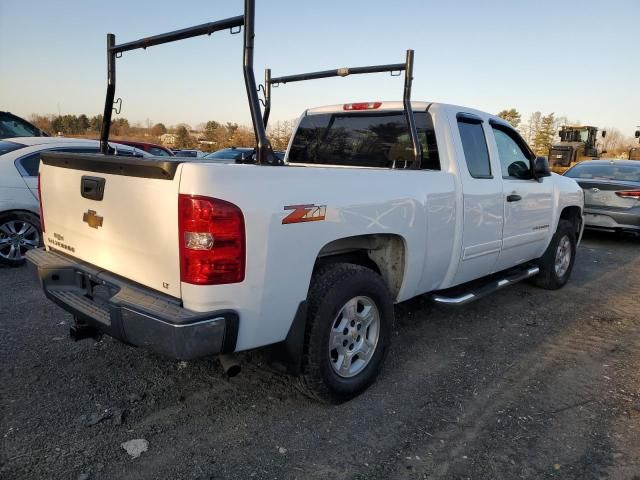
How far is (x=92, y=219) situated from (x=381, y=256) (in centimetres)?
188

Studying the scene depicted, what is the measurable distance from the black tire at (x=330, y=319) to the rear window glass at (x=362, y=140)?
1338mm

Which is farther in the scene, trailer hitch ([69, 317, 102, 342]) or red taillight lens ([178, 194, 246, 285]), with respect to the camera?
trailer hitch ([69, 317, 102, 342])

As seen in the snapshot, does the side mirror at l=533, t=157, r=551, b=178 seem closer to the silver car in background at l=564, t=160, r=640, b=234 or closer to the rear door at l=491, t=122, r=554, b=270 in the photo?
the rear door at l=491, t=122, r=554, b=270

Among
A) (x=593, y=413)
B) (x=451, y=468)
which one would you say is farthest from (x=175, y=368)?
(x=593, y=413)

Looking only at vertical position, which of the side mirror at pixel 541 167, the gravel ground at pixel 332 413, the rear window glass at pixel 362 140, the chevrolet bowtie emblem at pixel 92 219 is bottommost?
the gravel ground at pixel 332 413

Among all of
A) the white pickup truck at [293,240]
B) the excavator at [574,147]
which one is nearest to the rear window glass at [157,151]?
the white pickup truck at [293,240]

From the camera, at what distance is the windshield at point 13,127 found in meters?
8.36

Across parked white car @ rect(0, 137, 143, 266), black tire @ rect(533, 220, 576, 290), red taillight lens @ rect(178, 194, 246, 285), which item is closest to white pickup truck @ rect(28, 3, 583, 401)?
red taillight lens @ rect(178, 194, 246, 285)

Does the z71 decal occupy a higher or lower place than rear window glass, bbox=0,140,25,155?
lower

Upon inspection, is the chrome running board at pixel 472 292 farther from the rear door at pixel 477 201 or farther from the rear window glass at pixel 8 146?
the rear window glass at pixel 8 146

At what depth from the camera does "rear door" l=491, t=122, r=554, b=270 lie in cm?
448

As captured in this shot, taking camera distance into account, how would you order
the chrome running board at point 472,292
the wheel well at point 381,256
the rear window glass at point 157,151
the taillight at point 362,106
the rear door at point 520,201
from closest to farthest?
the wheel well at point 381,256 < the chrome running board at point 472,292 < the taillight at point 362,106 < the rear door at point 520,201 < the rear window glass at point 157,151

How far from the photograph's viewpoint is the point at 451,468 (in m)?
2.48

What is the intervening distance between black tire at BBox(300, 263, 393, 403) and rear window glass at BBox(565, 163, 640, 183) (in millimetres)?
8283
